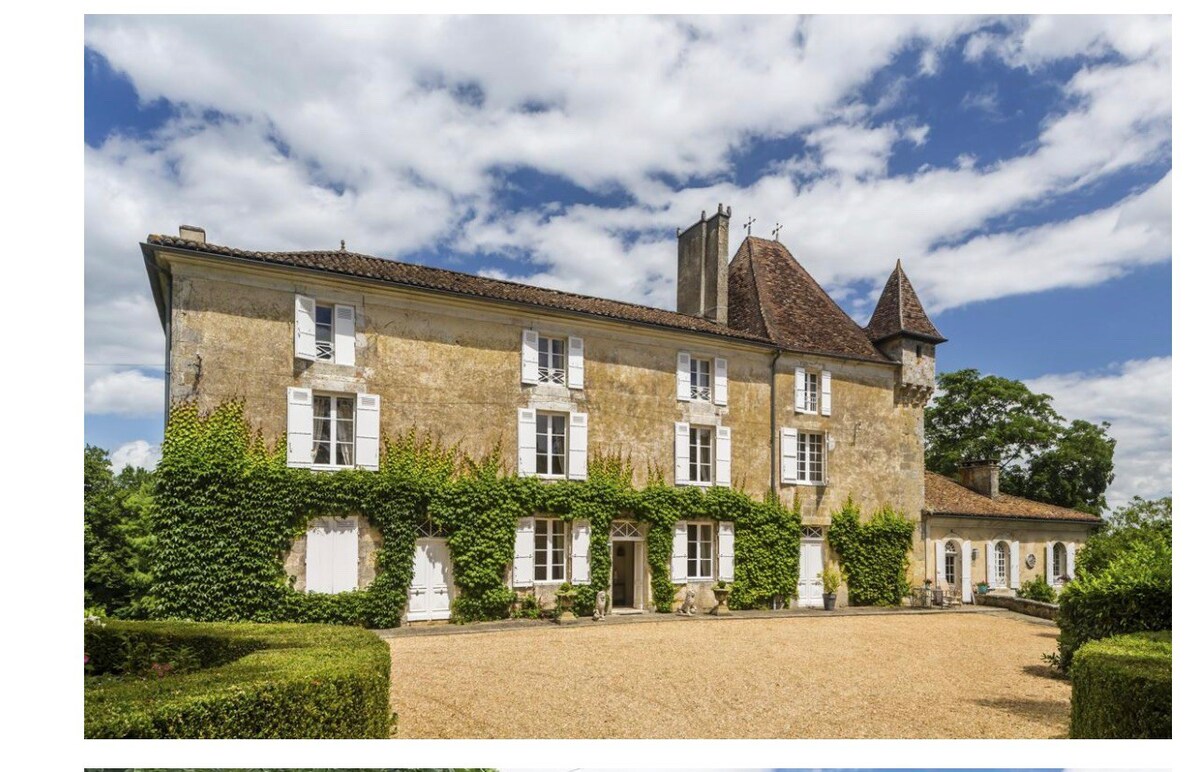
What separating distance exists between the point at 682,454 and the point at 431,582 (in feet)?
20.4

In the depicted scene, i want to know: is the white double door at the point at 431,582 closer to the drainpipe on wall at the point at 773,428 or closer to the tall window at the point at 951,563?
the drainpipe on wall at the point at 773,428

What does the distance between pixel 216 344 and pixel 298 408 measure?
168 cm

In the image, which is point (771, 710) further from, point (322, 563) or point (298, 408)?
point (298, 408)

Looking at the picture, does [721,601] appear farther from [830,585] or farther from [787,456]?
[787,456]

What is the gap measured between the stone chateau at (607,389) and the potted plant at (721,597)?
323 mm

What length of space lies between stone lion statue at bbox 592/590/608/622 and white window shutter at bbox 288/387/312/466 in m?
6.26

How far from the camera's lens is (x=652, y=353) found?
17438 mm

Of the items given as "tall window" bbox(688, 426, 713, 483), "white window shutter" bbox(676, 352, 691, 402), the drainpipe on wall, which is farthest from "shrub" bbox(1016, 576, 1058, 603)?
"white window shutter" bbox(676, 352, 691, 402)

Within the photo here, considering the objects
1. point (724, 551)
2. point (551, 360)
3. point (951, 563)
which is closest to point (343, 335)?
point (551, 360)

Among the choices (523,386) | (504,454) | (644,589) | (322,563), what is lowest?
(644,589)

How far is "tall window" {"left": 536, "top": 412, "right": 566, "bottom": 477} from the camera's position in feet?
52.4

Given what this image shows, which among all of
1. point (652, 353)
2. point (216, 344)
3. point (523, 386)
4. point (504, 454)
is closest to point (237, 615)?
point (216, 344)

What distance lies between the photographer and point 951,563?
21484 millimetres

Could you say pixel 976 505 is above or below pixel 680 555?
above
